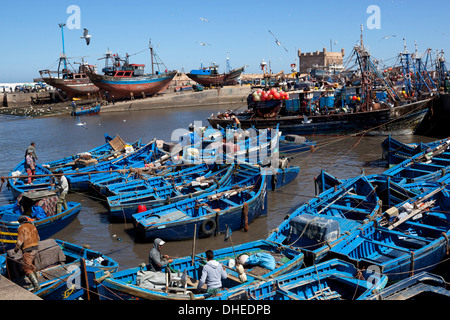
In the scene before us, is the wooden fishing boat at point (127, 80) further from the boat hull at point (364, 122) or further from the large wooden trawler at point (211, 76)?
the boat hull at point (364, 122)

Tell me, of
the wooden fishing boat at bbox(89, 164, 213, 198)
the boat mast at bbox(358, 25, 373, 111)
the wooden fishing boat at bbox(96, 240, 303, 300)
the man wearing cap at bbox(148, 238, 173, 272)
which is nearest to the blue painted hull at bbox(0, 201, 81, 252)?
the wooden fishing boat at bbox(89, 164, 213, 198)

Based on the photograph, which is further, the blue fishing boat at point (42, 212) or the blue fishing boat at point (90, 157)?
the blue fishing boat at point (90, 157)

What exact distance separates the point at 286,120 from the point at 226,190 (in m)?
18.5

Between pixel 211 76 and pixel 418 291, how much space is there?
231ft

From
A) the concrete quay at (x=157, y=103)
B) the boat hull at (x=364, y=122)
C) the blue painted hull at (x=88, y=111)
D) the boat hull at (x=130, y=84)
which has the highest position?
the boat hull at (x=130, y=84)

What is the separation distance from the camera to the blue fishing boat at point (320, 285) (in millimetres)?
7914

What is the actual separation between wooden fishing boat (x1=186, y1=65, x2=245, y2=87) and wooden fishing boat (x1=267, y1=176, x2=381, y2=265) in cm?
6280

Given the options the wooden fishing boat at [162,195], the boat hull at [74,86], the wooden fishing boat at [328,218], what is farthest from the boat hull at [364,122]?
the boat hull at [74,86]

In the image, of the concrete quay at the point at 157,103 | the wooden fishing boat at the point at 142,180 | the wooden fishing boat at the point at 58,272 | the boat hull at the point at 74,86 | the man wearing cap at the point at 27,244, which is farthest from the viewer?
the boat hull at the point at 74,86

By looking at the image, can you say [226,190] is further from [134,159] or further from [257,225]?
[134,159]

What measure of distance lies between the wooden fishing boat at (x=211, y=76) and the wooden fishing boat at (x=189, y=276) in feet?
218

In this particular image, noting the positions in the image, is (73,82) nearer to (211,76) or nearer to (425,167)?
(211,76)

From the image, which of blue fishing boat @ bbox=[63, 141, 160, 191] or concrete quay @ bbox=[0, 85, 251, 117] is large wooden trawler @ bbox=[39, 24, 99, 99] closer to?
concrete quay @ bbox=[0, 85, 251, 117]
